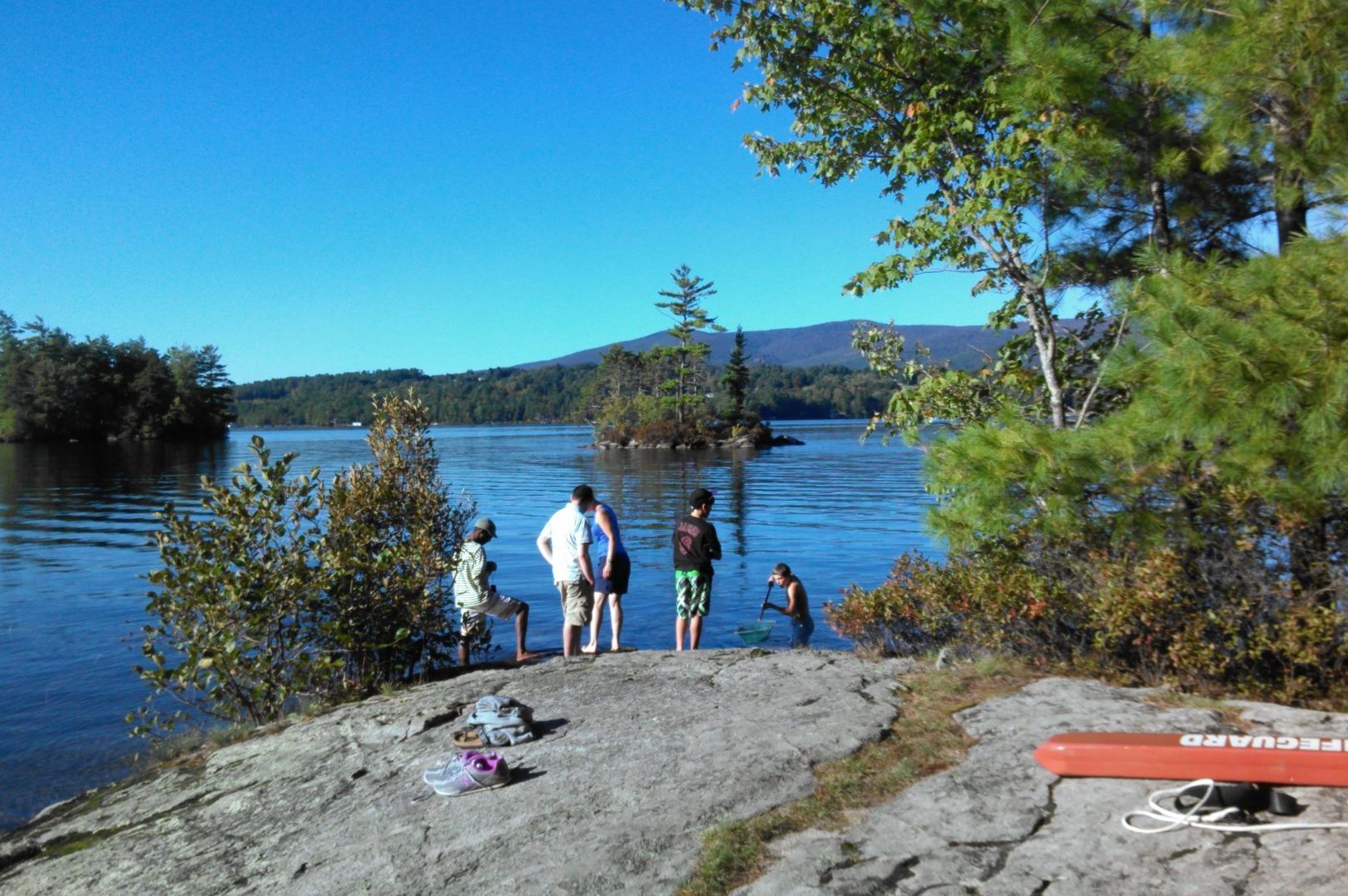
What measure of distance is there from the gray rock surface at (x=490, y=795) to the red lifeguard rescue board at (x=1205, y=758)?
1316 mm

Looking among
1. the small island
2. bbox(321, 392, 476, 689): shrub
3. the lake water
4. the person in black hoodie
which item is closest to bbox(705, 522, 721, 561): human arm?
the person in black hoodie

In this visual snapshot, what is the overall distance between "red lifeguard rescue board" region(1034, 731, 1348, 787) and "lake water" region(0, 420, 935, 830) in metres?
2.91

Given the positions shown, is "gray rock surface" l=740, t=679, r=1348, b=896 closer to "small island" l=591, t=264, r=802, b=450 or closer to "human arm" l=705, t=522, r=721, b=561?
"human arm" l=705, t=522, r=721, b=561

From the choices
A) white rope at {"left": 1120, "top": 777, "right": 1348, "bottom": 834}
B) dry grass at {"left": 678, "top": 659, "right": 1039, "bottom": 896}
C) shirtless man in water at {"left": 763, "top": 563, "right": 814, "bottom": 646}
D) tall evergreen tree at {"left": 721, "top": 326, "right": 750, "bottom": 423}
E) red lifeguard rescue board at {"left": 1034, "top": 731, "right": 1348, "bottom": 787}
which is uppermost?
tall evergreen tree at {"left": 721, "top": 326, "right": 750, "bottom": 423}

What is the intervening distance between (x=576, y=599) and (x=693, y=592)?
1.22 metres

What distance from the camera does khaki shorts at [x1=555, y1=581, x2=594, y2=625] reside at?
9.80 metres

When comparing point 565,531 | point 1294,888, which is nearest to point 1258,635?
point 1294,888

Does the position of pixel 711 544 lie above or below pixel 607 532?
below

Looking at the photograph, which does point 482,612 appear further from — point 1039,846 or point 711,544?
point 1039,846

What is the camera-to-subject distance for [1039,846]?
4078 mm

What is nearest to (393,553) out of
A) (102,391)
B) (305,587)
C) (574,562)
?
(305,587)

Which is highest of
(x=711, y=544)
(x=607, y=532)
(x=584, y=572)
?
(x=607, y=532)

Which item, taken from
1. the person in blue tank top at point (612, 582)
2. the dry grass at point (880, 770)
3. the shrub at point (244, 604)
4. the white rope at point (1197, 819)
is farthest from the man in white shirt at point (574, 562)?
the white rope at point (1197, 819)

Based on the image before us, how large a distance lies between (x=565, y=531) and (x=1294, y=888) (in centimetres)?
710
